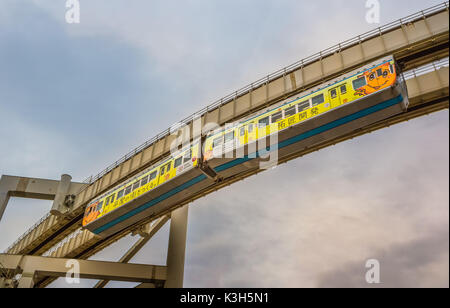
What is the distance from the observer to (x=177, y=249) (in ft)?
99.2

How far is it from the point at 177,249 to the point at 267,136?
17.0m

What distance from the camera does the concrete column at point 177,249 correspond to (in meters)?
28.4

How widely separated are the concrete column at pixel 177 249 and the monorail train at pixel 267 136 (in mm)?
6674

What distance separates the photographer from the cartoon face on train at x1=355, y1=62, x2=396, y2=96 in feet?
48.3

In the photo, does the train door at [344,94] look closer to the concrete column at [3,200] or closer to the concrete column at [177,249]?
the concrete column at [177,249]

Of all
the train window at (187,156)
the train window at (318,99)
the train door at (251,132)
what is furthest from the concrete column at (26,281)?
the train window at (318,99)

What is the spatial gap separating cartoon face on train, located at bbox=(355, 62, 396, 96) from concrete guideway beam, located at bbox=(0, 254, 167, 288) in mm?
21013

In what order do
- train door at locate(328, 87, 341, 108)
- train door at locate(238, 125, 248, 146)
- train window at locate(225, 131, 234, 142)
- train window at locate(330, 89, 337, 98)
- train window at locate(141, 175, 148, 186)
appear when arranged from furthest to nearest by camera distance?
train window at locate(141, 175, 148, 186) → train window at locate(225, 131, 234, 142) → train door at locate(238, 125, 248, 146) → train window at locate(330, 89, 337, 98) → train door at locate(328, 87, 341, 108)

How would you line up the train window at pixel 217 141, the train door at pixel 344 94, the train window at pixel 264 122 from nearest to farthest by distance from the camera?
1. the train door at pixel 344 94
2. the train window at pixel 264 122
3. the train window at pixel 217 141

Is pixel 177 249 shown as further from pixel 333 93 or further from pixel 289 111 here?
pixel 333 93

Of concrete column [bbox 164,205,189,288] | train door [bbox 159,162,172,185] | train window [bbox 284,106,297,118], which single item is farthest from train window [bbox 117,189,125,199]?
train window [bbox 284,106,297,118]

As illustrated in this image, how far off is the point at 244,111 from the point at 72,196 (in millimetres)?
18374

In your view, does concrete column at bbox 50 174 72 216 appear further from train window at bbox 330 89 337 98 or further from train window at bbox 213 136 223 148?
train window at bbox 330 89 337 98
